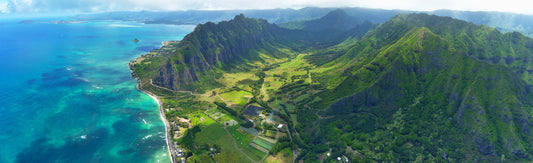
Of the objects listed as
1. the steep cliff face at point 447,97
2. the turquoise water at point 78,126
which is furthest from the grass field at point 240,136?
the steep cliff face at point 447,97

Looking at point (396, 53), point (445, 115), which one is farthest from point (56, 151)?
point (396, 53)

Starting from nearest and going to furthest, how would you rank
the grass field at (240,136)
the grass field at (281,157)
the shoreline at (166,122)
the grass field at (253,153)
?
the grass field at (281,157)
the grass field at (253,153)
the shoreline at (166,122)
the grass field at (240,136)

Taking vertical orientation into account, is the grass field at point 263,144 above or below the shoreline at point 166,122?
below

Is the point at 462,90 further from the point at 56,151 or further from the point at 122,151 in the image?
the point at 56,151

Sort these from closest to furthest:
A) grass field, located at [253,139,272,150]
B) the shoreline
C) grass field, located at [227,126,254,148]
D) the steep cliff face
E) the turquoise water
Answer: the turquoise water
the steep cliff face
the shoreline
grass field, located at [253,139,272,150]
grass field, located at [227,126,254,148]

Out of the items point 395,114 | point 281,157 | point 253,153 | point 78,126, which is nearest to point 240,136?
point 253,153

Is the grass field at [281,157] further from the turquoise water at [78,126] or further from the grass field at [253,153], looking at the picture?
the turquoise water at [78,126]

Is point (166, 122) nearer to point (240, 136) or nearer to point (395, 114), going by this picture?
point (240, 136)

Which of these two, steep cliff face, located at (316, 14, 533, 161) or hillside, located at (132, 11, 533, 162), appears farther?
steep cliff face, located at (316, 14, 533, 161)

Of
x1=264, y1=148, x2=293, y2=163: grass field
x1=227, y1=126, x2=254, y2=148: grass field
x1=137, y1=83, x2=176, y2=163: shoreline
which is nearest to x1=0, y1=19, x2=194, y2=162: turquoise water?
x1=137, y1=83, x2=176, y2=163: shoreline

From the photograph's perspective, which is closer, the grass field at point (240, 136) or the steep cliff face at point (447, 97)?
the steep cliff face at point (447, 97)

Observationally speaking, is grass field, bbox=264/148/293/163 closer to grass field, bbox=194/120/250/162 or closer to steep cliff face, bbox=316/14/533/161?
grass field, bbox=194/120/250/162
